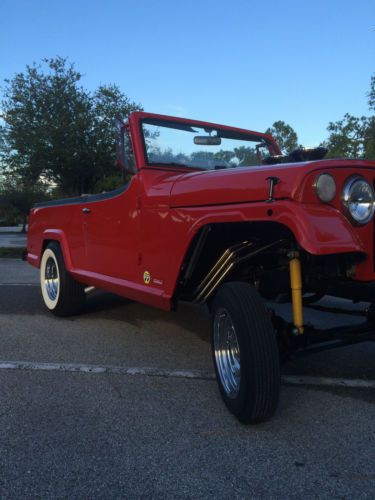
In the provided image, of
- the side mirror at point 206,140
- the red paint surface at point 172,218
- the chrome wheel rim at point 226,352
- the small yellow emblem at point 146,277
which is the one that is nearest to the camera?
the red paint surface at point 172,218

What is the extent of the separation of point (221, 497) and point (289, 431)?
0.72 m

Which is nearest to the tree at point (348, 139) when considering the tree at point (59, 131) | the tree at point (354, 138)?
the tree at point (354, 138)

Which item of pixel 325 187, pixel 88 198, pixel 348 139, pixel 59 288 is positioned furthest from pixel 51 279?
pixel 348 139

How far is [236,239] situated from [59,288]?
2.86m

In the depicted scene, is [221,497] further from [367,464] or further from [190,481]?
[367,464]

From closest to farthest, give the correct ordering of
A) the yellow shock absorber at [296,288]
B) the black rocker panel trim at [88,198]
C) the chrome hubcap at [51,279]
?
the yellow shock absorber at [296,288]
the black rocker panel trim at [88,198]
the chrome hubcap at [51,279]

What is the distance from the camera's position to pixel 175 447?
244 centimetres

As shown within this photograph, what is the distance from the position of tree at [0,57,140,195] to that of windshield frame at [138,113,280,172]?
11.6 m

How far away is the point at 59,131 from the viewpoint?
16547mm

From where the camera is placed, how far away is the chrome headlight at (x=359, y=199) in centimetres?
254

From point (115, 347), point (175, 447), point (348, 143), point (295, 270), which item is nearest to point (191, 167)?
point (115, 347)

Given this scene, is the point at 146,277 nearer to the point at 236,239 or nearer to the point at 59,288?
the point at 236,239

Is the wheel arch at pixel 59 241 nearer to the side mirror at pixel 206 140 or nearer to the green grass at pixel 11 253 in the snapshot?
the side mirror at pixel 206 140

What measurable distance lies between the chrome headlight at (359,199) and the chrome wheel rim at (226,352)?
900mm
